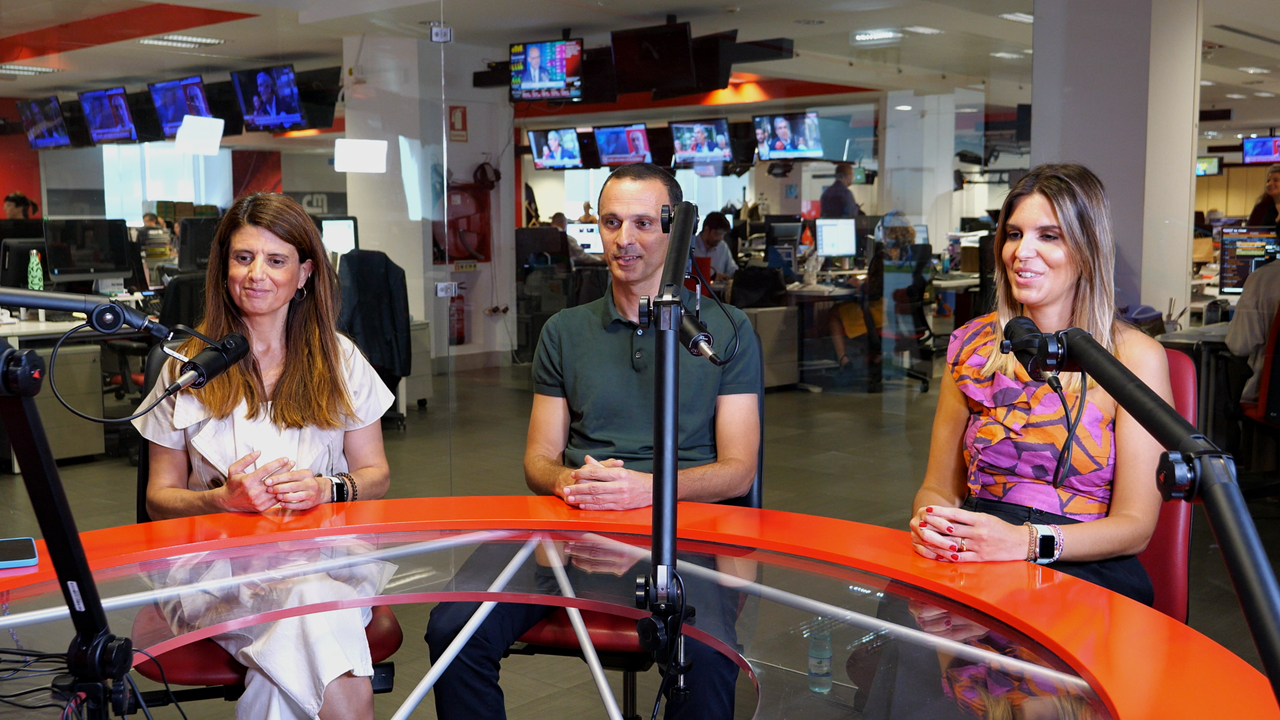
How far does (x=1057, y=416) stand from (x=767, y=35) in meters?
3.40

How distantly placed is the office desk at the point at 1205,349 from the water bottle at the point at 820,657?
3.27m

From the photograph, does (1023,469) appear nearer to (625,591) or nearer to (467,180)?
(625,591)

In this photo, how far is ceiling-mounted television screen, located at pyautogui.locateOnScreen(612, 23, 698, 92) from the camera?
5.12 m

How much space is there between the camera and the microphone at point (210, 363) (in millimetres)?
1133

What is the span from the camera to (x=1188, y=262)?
3.96 meters

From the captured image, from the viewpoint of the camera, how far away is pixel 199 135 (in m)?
5.73

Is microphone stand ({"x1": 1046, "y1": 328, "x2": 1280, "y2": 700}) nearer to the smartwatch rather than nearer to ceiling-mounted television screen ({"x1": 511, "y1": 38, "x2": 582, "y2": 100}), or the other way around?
the smartwatch

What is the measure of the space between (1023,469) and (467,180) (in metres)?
3.52

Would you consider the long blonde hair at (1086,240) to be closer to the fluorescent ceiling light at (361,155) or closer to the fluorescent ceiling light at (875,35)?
the fluorescent ceiling light at (875,35)

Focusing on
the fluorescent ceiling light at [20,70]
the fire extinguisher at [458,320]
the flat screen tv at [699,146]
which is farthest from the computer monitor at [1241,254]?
the fluorescent ceiling light at [20,70]

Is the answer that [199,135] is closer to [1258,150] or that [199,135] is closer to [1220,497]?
[1258,150]

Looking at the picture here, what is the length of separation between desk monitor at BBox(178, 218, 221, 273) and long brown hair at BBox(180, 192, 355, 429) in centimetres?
371

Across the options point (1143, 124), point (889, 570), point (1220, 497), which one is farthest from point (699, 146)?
point (1220, 497)

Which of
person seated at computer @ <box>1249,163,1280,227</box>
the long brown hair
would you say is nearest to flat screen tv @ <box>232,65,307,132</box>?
the long brown hair
